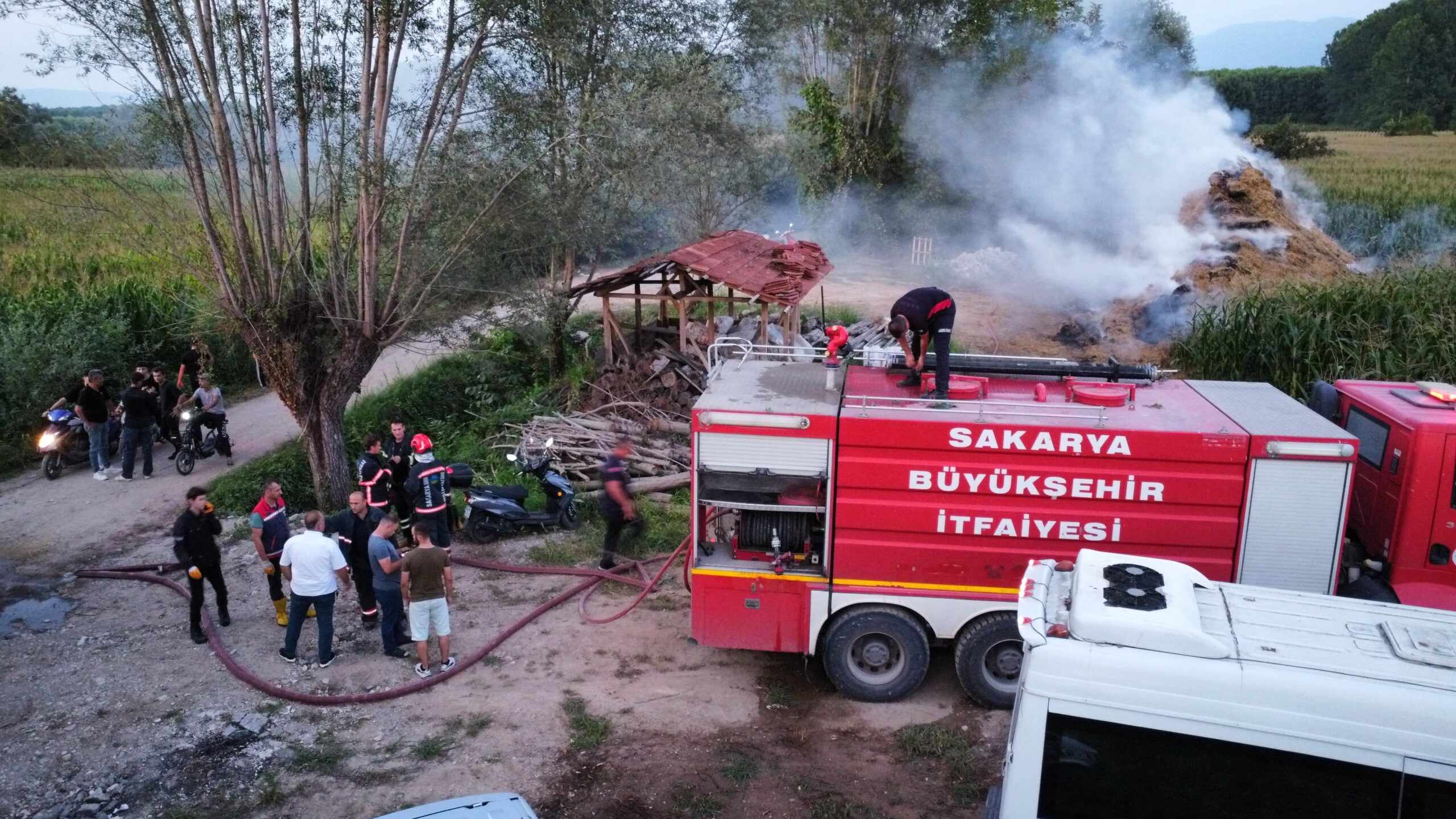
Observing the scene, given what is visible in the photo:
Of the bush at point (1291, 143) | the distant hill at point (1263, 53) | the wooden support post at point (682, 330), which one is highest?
the distant hill at point (1263, 53)

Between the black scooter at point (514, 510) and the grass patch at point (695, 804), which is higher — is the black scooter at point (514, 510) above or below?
above

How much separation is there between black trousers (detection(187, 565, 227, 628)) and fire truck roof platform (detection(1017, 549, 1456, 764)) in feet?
26.4

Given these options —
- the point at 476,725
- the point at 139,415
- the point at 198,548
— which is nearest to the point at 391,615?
the point at 476,725

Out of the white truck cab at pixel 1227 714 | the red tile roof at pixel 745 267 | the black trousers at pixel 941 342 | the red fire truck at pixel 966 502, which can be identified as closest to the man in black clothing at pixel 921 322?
the black trousers at pixel 941 342

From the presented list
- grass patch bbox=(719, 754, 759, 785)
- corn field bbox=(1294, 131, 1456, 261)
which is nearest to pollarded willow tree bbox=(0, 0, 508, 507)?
grass patch bbox=(719, 754, 759, 785)

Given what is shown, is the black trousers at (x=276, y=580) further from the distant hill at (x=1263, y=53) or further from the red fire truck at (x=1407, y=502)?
the distant hill at (x=1263, y=53)

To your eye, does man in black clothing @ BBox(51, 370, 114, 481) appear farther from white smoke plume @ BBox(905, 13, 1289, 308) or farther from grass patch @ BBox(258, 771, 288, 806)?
white smoke plume @ BBox(905, 13, 1289, 308)

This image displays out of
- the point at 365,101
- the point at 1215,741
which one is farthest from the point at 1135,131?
the point at 1215,741

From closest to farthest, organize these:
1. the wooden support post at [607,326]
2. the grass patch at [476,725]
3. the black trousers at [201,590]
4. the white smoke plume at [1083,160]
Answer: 1. the grass patch at [476,725]
2. the black trousers at [201,590]
3. the wooden support post at [607,326]
4. the white smoke plume at [1083,160]

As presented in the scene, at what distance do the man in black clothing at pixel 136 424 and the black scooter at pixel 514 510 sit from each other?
5.39 meters

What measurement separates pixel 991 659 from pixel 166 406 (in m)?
13.9

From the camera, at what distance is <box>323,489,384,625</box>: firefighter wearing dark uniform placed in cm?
968

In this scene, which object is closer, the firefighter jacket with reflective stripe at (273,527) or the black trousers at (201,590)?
the black trousers at (201,590)

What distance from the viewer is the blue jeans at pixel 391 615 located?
922 centimetres
